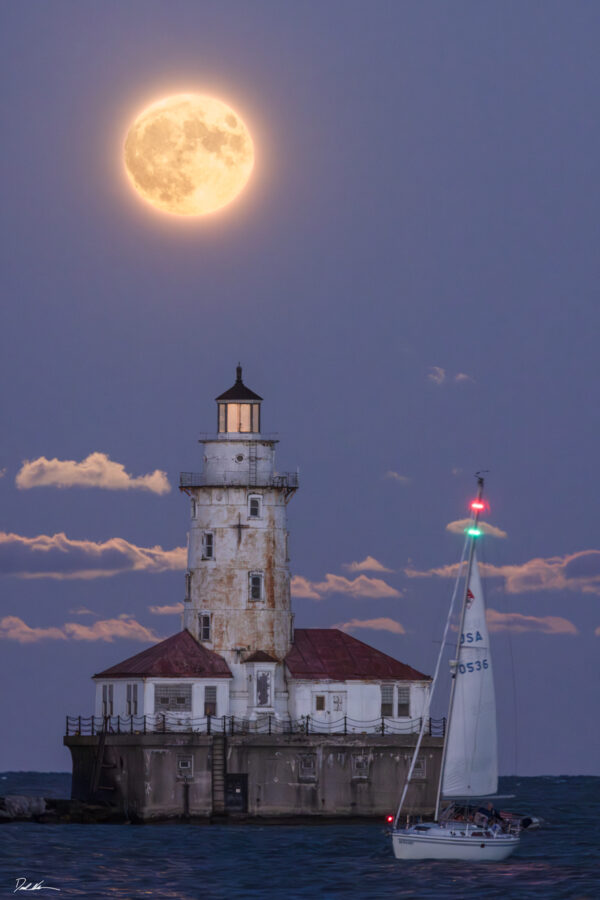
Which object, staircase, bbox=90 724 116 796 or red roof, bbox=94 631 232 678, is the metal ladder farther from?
staircase, bbox=90 724 116 796

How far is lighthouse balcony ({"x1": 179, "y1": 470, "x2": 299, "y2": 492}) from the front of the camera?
101 m

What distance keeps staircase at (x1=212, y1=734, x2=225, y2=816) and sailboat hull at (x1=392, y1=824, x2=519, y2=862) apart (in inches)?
727

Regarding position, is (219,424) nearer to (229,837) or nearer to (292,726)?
(292,726)

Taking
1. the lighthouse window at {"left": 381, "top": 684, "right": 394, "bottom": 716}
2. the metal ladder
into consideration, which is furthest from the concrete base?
the metal ladder

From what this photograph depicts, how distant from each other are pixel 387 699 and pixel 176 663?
1143 cm

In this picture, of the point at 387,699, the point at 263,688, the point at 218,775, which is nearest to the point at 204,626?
the point at 263,688

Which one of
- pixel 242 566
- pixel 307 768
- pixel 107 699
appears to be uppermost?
pixel 242 566

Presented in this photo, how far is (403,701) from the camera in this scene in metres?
101

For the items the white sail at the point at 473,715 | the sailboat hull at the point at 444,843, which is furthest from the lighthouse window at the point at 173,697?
the sailboat hull at the point at 444,843

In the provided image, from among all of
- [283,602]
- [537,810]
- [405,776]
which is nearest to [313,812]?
[405,776]

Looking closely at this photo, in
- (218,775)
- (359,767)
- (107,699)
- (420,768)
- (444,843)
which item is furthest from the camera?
(107,699)

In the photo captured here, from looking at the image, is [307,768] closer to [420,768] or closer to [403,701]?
[420,768]

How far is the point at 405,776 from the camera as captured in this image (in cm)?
9600

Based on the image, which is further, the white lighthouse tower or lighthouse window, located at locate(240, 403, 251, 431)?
lighthouse window, located at locate(240, 403, 251, 431)
